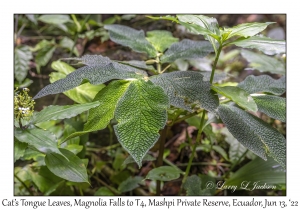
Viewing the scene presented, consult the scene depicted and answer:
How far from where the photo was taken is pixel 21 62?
1408 mm

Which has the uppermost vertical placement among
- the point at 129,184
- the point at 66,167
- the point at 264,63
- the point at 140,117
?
the point at 264,63

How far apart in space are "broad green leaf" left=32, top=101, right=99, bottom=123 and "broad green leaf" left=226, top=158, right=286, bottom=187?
0.54 meters

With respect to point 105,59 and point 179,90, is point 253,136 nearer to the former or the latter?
point 179,90

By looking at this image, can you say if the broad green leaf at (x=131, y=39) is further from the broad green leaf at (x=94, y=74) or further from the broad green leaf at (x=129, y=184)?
the broad green leaf at (x=129, y=184)

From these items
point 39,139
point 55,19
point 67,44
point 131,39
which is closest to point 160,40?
point 131,39

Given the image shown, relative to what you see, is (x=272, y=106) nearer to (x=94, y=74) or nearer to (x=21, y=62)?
(x=94, y=74)

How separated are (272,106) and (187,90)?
240mm

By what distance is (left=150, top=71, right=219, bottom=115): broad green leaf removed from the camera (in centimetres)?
66

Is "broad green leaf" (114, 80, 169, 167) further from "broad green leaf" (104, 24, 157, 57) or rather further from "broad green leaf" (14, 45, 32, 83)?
"broad green leaf" (14, 45, 32, 83)

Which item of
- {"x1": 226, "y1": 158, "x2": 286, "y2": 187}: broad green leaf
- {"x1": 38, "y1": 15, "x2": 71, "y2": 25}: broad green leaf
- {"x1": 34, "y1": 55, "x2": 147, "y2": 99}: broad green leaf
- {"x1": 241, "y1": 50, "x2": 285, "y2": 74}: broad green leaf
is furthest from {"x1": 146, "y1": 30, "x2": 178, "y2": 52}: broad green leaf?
{"x1": 38, "y1": 15, "x2": 71, "y2": 25}: broad green leaf

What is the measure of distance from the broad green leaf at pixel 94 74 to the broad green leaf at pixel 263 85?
0.30m

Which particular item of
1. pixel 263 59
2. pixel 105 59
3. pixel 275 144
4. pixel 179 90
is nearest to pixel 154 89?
pixel 179 90

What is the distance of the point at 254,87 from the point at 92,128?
46 cm

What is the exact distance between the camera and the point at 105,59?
773mm
